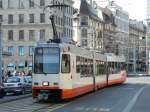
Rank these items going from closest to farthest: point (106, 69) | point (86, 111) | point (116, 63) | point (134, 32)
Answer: point (86, 111) → point (106, 69) → point (116, 63) → point (134, 32)

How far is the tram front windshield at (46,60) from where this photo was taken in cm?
2656

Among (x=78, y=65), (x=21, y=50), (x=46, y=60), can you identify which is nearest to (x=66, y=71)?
(x=46, y=60)

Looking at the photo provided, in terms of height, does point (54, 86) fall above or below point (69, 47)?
below

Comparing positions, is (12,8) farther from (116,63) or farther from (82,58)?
(82,58)

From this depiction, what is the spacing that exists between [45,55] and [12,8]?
78301 mm

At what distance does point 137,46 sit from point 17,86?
122 m

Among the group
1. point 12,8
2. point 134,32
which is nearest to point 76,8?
point 12,8

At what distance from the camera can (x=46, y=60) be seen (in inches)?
1054

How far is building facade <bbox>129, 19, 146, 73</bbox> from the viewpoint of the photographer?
528 ft

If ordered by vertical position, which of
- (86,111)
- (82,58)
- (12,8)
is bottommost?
(86,111)

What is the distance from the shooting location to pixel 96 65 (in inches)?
1550

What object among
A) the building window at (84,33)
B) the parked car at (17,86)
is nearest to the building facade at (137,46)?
the building window at (84,33)

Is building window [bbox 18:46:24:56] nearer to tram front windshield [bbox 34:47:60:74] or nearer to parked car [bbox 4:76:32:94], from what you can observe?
parked car [bbox 4:76:32:94]

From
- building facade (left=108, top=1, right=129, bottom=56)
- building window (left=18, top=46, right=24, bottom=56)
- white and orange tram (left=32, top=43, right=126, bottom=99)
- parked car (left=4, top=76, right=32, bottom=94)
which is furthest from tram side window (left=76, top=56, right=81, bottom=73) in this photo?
building facade (left=108, top=1, right=129, bottom=56)
